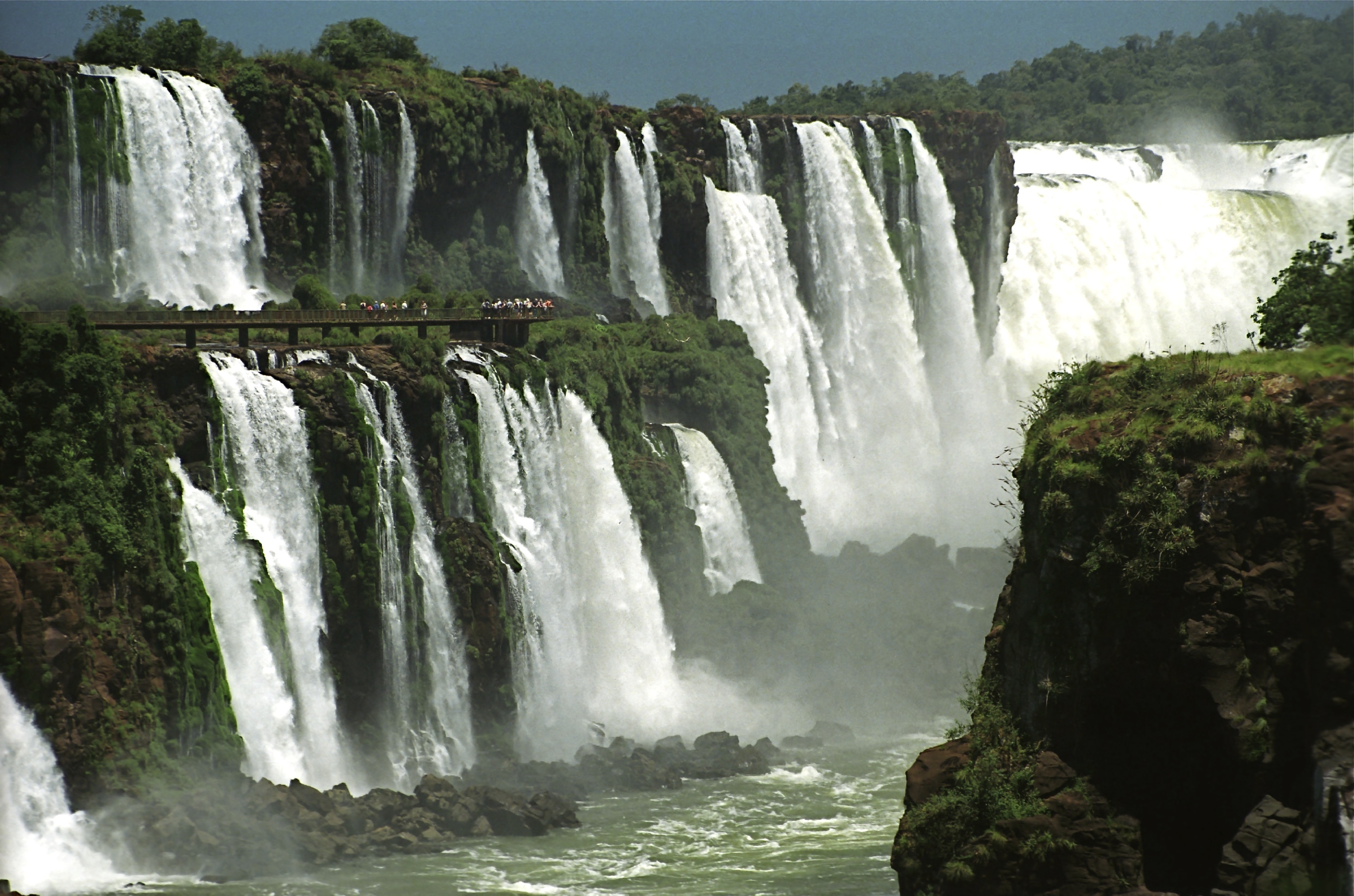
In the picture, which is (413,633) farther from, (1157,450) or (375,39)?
(375,39)

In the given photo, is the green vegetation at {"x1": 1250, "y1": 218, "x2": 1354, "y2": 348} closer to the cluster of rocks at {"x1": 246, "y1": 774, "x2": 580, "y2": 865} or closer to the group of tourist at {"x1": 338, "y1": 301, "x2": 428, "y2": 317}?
the cluster of rocks at {"x1": 246, "y1": 774, "x2": 580, "y2": 865}

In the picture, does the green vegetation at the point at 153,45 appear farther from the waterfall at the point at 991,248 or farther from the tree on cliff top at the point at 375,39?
the waterfall at the point at 991,248

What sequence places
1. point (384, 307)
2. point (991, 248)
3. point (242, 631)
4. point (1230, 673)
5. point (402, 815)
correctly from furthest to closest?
point (991, 248) < point (384, 307) < point (242, 631) < point (402, 815) < point (1230, 673)

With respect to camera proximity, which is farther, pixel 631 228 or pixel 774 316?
pixel 774 316

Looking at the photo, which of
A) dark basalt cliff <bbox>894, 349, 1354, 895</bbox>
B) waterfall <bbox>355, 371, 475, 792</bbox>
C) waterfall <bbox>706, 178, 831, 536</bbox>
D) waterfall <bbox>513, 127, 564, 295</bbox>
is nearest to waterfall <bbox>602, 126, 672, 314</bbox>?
waterfall <bbox>706, 178, 831, 536</bbox>

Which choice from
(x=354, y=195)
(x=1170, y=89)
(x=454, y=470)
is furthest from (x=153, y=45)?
(x=1170, y=89)
